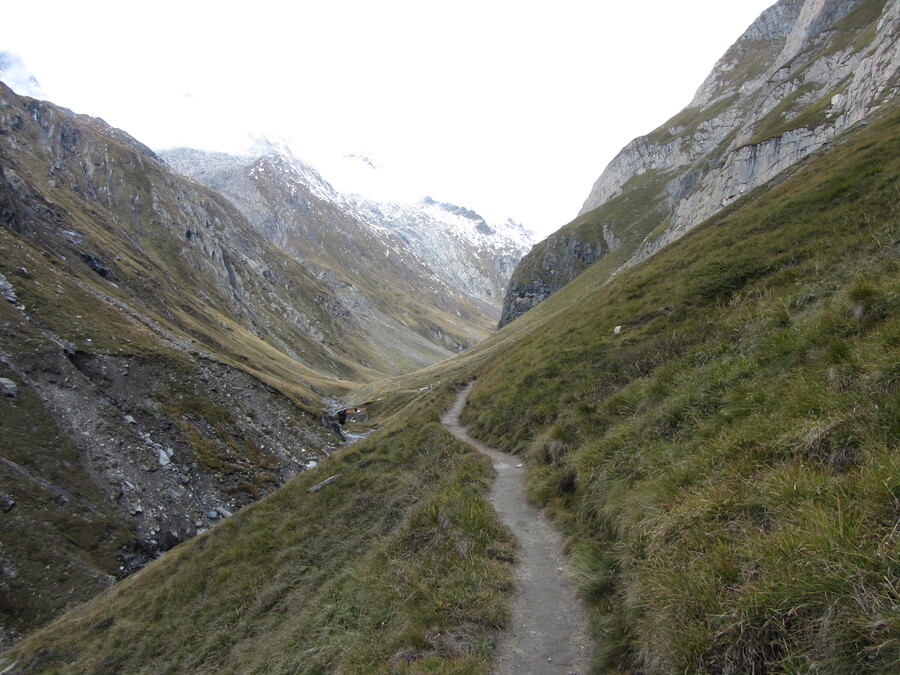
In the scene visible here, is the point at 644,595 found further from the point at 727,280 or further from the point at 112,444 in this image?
the point at 112,444

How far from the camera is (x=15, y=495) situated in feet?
86.6

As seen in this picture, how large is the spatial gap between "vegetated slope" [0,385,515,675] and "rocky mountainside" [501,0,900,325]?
1520 inches

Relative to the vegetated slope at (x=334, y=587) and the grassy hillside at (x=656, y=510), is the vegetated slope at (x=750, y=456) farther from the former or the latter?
the vegetated slope at (x=334, y=587)

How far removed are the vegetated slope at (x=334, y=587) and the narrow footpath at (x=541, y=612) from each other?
0.30 meters

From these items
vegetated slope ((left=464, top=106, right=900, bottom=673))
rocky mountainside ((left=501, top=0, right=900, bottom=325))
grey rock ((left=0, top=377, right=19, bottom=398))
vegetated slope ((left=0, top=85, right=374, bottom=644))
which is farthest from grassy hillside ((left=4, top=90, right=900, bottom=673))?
rocky mountainside ((left=501, top=0, right=900, bottom=325))

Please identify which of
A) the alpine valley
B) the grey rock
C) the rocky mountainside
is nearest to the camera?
the alpine valley

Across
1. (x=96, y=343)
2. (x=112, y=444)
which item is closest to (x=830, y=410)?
(x=112, y=444)

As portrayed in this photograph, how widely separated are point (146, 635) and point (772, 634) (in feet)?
57.0

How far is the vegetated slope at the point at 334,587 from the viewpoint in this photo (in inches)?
282

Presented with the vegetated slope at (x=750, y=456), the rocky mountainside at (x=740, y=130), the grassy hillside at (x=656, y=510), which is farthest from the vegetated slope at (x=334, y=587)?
the rocky mountainside at (x=740, y=130)

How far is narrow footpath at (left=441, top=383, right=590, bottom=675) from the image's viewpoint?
237 inches

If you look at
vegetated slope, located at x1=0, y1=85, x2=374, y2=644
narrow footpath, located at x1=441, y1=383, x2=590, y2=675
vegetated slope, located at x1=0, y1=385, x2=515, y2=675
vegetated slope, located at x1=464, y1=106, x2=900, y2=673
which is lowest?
narrow footpath, located at x1=441, y1=383, x2=590, y2=675

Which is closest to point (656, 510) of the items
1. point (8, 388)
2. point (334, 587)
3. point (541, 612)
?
point (541, 612)

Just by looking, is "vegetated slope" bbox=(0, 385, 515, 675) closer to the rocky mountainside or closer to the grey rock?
the grey rock
